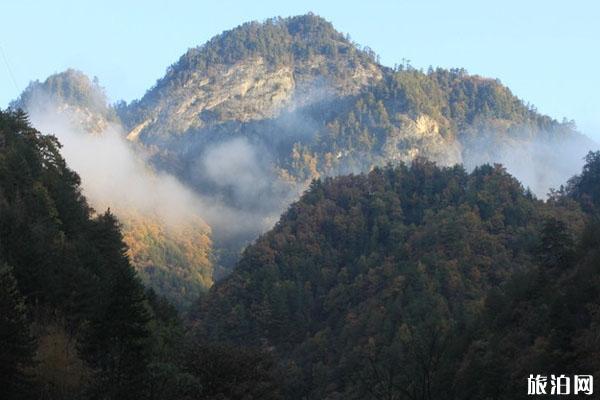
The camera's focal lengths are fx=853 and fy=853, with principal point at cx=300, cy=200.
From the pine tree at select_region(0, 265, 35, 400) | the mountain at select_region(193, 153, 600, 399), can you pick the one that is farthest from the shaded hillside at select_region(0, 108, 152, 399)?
the mountain at select_region(193, 153, 600, 399)

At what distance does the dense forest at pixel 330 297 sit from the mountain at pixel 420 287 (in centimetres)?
30

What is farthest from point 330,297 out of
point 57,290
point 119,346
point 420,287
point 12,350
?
point 12,350

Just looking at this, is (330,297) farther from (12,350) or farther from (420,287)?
(12,350)

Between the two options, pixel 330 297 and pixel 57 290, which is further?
pixel 330 297

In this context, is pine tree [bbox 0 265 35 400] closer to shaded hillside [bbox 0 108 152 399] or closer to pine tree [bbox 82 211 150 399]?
shaded hillside [bbox 0 108 152 399]

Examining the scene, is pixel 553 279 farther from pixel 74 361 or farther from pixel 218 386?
pixel 74 361

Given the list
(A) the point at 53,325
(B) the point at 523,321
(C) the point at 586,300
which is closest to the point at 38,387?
(A) the point at 53,325

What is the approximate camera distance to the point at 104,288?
55469mm

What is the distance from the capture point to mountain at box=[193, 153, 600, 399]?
7256cm

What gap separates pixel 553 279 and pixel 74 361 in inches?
2282

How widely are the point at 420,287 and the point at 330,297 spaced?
21.7 m

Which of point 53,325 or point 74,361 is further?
point 53,325

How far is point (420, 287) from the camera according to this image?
11862 cm

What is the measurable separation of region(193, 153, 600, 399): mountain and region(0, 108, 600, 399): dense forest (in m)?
0.30
